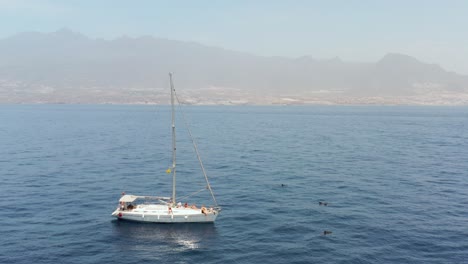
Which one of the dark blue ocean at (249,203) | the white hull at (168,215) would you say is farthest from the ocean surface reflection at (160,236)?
the white hull at (168,215)

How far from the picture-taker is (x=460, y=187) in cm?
8488

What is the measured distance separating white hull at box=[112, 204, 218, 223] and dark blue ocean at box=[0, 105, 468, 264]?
3.70 ft

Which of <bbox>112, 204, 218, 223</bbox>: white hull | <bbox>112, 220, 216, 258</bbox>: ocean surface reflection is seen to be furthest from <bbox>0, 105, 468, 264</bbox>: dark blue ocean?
<bbox>112, 204, 218, 223</bbox>: white hull

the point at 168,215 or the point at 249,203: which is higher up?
the point at 168,215

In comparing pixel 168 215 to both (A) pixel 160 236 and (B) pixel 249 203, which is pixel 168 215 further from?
(B) pixel 249 203

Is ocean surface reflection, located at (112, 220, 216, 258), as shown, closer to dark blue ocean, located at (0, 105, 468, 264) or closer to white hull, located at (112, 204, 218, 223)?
dark blue ocean, located at (0, 105, 468, 264)

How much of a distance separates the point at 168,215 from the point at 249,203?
1736 centimetres

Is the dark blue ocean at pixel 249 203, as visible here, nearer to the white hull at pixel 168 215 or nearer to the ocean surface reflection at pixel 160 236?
the ocean surface reflection at pixel 160 236

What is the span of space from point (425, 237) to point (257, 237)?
25022 mm

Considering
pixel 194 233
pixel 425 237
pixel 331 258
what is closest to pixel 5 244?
pixel 194 233

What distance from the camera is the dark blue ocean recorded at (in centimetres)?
5231

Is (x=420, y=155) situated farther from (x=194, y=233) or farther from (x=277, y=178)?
(x=194, y=233)

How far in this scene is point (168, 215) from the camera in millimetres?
61969

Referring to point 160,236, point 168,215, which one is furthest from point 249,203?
point 160,236
